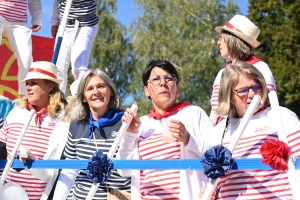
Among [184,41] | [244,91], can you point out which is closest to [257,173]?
[244,91]

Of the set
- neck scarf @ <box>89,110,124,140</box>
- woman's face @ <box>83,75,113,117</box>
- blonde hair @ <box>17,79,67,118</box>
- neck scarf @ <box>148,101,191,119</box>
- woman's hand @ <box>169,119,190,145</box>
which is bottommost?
woman's hand @ <box>169,119,190,145</box>

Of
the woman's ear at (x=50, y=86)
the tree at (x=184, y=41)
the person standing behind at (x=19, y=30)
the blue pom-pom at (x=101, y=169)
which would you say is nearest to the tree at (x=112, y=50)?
the tree at (x=184, y=41)

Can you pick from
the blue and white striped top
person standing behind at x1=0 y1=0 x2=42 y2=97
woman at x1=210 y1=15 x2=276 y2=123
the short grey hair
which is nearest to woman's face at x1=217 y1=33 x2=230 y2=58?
woman at x1=210 y1=15 x2=276 y2=123

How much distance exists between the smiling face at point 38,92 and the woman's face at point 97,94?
719 millimetres

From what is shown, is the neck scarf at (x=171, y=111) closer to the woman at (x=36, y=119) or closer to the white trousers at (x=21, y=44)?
the woman at (x=36, y=119)

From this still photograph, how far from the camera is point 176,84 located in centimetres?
410

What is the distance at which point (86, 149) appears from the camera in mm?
4301

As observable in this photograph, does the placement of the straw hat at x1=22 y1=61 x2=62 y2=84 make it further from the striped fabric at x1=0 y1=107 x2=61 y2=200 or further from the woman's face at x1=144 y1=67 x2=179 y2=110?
the woman's face at x1=144 y1=67 x2=179 y2=110

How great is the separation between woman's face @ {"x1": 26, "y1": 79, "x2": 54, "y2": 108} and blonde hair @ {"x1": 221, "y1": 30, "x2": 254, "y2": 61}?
1.60 metres

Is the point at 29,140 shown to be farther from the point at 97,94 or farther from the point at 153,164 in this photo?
the point at 153,164

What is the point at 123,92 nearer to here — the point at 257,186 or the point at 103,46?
the point at 103,46

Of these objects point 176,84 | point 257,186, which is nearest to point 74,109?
point 176,84

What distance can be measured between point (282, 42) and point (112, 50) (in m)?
8.87

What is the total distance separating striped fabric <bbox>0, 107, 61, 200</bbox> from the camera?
467 centimetres
